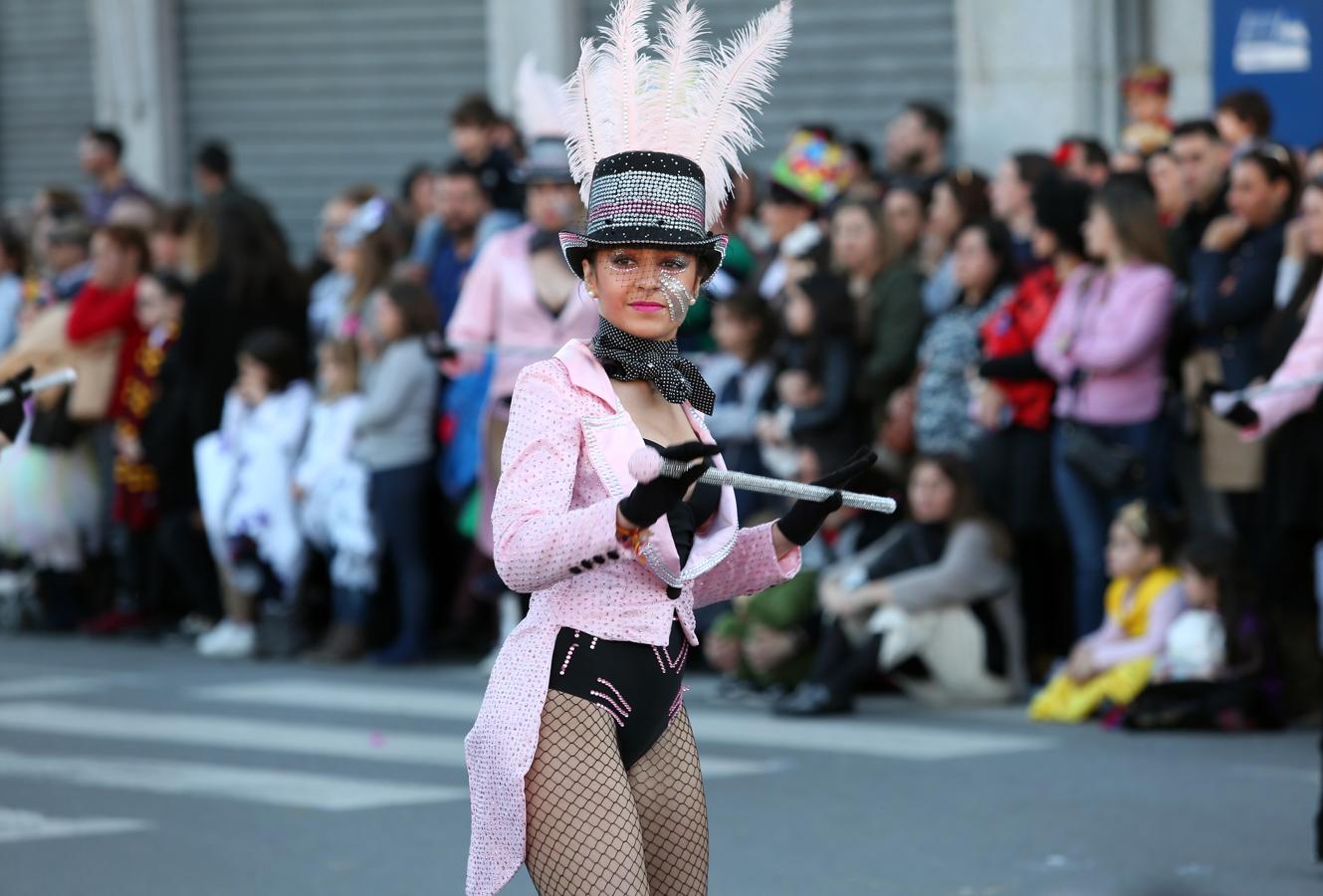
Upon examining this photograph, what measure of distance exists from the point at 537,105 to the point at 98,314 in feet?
14.1

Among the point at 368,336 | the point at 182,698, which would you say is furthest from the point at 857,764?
the point at 368,336

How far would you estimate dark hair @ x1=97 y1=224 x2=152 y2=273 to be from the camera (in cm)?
1327

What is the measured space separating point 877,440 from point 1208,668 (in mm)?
2211

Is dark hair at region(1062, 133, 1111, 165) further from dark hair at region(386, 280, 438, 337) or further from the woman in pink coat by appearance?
the woman in pink coat

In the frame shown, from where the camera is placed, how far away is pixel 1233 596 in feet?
29.9

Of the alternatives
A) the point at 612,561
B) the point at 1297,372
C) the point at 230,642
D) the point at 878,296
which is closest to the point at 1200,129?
the point at 878,296

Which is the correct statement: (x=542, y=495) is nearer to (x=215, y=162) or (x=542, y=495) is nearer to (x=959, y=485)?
(x=959, y=485)

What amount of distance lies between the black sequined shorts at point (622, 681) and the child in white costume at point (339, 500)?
7.75 metres

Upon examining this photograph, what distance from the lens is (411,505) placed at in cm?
1170

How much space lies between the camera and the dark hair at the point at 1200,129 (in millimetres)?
10266

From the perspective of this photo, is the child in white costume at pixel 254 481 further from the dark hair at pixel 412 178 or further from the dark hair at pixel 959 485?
the dark hair at pixel 959 485

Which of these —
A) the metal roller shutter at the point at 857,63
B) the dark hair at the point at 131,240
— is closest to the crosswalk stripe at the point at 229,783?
the dark hair at the point at 131,240

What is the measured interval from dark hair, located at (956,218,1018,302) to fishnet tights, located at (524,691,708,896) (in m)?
6.57

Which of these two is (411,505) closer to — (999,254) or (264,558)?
(264,558)
